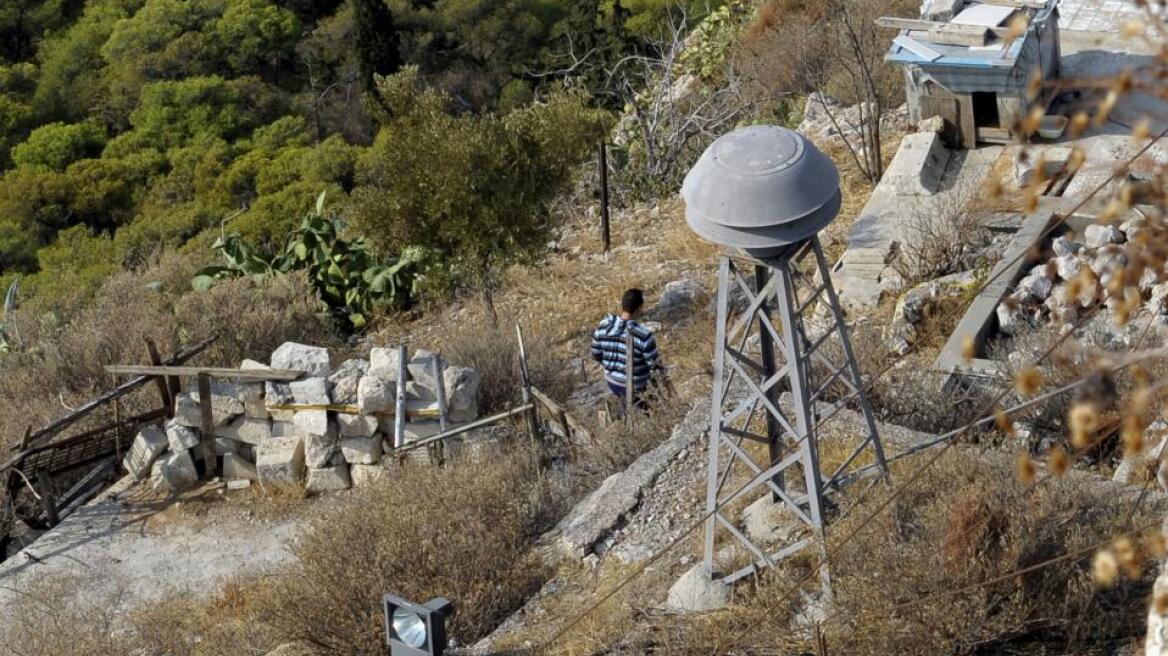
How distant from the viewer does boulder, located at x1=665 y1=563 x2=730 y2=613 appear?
5.96m

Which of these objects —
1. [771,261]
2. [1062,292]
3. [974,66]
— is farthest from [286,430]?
[974,66]

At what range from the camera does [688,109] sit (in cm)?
1628

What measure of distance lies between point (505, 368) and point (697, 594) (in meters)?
4.26

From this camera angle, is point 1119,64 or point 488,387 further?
point 1119,64

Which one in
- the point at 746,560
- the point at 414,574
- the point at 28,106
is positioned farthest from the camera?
the point at 28,106

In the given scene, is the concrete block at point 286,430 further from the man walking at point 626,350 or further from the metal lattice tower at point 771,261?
the metal lattice tower at point 771,261

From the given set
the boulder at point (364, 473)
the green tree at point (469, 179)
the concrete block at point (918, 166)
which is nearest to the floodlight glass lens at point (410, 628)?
the boulder at point (364, 473)

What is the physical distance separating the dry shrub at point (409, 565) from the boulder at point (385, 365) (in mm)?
1839

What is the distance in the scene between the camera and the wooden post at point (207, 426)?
9578 mm

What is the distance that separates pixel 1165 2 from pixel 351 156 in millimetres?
23757

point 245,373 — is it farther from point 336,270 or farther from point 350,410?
point 336,270

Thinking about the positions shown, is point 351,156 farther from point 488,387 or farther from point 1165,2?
point 1165,2

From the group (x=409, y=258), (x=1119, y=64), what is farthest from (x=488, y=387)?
(x=1119, y=64)

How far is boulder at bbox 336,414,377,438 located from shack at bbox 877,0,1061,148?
4805 millimetres
